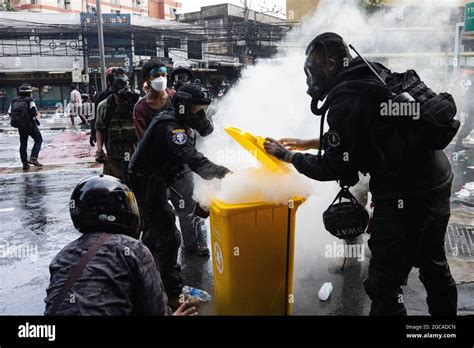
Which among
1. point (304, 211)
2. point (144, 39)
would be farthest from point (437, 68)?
point (144, 39)

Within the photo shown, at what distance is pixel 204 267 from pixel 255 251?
156 cm

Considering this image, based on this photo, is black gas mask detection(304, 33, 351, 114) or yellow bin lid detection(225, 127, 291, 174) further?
yellow bin lid detection(225, 127, 291, 174)

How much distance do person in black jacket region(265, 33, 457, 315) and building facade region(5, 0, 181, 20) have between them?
54295 mm

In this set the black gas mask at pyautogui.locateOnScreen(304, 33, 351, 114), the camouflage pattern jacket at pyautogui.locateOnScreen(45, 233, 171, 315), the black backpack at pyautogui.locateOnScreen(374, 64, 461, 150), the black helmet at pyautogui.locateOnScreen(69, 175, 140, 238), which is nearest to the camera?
the camouflage pattern jacket at pyautogui.locateOnScreen(45, 233, 171, 315)

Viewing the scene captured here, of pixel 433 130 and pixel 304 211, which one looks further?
pixel 304 211

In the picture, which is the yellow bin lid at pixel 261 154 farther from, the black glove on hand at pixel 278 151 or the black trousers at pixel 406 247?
the black trousers at pixel 406 247

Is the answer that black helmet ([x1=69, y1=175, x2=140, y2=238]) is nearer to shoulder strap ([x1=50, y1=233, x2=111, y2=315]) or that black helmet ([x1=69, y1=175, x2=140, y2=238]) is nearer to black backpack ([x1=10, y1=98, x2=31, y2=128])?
shoulder strap ([x1=50, y1=233, x2=111, y2=315])

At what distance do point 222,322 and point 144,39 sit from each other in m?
34.2

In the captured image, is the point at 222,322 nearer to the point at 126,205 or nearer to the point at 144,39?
the point at 126,205

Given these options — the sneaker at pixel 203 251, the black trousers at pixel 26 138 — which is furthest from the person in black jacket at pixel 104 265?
the black trousers at pixel 26 138

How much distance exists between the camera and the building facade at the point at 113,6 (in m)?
50.9

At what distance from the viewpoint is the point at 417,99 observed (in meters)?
2.54

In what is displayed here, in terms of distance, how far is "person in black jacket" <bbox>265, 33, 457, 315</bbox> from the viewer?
254 centimetres

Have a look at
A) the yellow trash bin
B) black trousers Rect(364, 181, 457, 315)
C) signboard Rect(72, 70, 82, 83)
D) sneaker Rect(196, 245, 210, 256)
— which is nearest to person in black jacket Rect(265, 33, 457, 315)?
black trousers Rect(364, 181, 457, 315)
